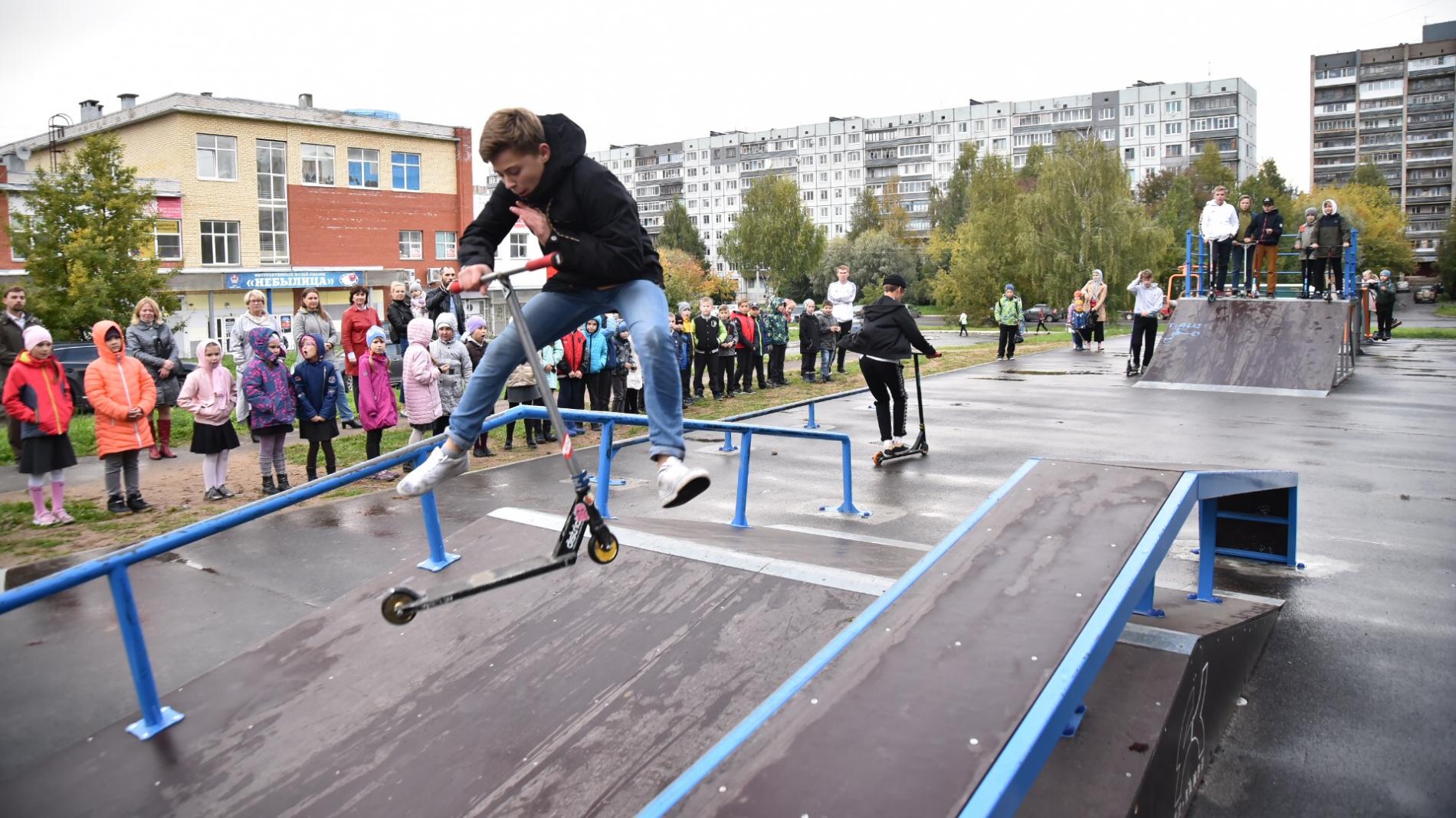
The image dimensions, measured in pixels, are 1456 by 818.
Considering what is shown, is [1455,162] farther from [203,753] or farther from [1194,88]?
[203,753]

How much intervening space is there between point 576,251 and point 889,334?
7.64 m

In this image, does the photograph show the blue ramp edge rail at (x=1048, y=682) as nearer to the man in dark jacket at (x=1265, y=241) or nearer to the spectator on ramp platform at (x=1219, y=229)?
the spectator on ramp platform at (x=1219, y=229)

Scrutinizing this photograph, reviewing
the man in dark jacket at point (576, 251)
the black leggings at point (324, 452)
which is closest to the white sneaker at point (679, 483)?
the man in dark jacket at point (576, 251)

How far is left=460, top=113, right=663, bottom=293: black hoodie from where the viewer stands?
4.08 metres

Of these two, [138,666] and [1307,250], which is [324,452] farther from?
[1307,250]

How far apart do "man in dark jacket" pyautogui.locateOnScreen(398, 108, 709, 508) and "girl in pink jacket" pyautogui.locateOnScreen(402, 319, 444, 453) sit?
777cm

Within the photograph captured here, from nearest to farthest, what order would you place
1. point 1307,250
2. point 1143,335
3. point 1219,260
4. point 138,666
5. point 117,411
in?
point 138,666 → point 117,411 → point 1219,260 → point 1307,250 → point 1143,335

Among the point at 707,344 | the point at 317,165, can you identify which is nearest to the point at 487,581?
the point at 707,344

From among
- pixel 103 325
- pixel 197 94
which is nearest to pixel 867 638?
pixel 103 325

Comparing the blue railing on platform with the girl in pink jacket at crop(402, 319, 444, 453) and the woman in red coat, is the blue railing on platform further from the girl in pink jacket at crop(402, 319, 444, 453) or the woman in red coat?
the woman in red coat

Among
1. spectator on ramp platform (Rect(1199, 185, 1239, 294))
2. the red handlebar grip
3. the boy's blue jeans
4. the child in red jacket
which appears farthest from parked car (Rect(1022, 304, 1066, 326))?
the red handlebar grip

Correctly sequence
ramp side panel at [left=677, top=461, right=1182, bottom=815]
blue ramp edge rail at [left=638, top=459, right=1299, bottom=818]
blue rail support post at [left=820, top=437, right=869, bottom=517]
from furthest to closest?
blue rail support post at [left=820, top=437, right=869, bottom=517], ramp side panel at [left=677, top=461, right=1182, bottom=815], blue ramp edge rail at [left=638, top=459, right=1299, bottom=818]

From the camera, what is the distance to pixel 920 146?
416 ft

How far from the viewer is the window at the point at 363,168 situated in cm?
5012
